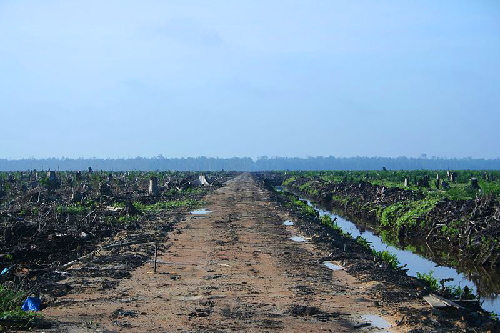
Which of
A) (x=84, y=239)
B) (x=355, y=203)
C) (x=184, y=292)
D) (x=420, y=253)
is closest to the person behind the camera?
(x=184, y=292)

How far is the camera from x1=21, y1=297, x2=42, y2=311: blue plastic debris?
28.5 feet

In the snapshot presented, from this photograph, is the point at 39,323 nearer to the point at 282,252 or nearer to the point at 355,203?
the point at 282,252

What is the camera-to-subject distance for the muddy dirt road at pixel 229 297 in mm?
8180

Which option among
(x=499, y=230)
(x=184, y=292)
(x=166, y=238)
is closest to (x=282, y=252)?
(x=166, y=238)

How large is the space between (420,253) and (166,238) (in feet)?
29.1

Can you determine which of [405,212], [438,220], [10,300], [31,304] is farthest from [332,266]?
[405,212]

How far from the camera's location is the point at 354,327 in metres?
8.13

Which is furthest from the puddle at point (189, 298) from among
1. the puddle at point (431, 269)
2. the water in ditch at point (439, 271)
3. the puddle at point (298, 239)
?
the puddle at point (298, 239)

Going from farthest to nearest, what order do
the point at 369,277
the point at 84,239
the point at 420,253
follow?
the point at 420,253 → the point at 84,239 → the point at 369,277

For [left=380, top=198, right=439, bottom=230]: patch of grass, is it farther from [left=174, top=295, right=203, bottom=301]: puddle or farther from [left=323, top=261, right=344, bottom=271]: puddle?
[left=174, top=295, right=203, bottom=301]: puddle

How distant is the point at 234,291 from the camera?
10.3 metres

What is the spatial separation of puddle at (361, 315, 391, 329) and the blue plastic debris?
5220 millimetres

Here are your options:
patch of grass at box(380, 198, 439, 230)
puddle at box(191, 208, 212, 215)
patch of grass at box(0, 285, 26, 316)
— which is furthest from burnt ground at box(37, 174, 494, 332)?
puddle at box(191, 208, 212, 215)

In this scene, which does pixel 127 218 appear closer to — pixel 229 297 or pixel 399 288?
pixel 229 297
